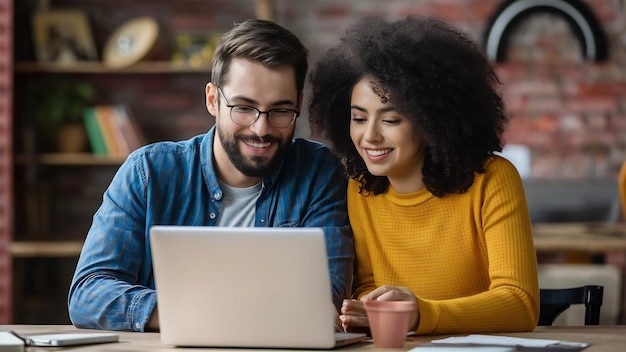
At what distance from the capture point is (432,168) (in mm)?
2199

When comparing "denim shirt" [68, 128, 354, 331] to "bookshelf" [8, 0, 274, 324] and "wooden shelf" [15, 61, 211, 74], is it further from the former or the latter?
"bookshelf" [8, 0, 274, 324]

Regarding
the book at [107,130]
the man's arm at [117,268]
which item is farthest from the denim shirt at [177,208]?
the book at [107,130]

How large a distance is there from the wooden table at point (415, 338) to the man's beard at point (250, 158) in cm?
49

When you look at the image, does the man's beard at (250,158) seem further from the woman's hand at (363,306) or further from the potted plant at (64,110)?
the potted plant at (64,110)

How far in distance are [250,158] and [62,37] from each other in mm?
2817

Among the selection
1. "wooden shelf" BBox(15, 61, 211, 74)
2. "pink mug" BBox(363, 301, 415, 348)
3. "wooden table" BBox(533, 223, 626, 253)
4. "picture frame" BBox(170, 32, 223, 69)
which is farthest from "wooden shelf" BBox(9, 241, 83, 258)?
"pink mug" BBox(363, 301, 415, 348)

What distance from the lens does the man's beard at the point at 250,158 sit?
2270mm

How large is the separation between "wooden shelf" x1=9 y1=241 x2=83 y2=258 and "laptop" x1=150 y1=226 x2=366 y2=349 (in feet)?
9.26

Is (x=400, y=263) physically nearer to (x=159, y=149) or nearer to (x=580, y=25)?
(x=159, y=149)

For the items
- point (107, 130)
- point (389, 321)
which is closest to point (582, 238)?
point (107, 130)

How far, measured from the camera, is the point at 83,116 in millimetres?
4762

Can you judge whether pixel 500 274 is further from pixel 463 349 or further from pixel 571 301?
pixel 463 349

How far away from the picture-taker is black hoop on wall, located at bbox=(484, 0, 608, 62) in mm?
5027

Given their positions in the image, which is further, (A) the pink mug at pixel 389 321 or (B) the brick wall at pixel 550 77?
(B) the brick wall at pixel 550 77
